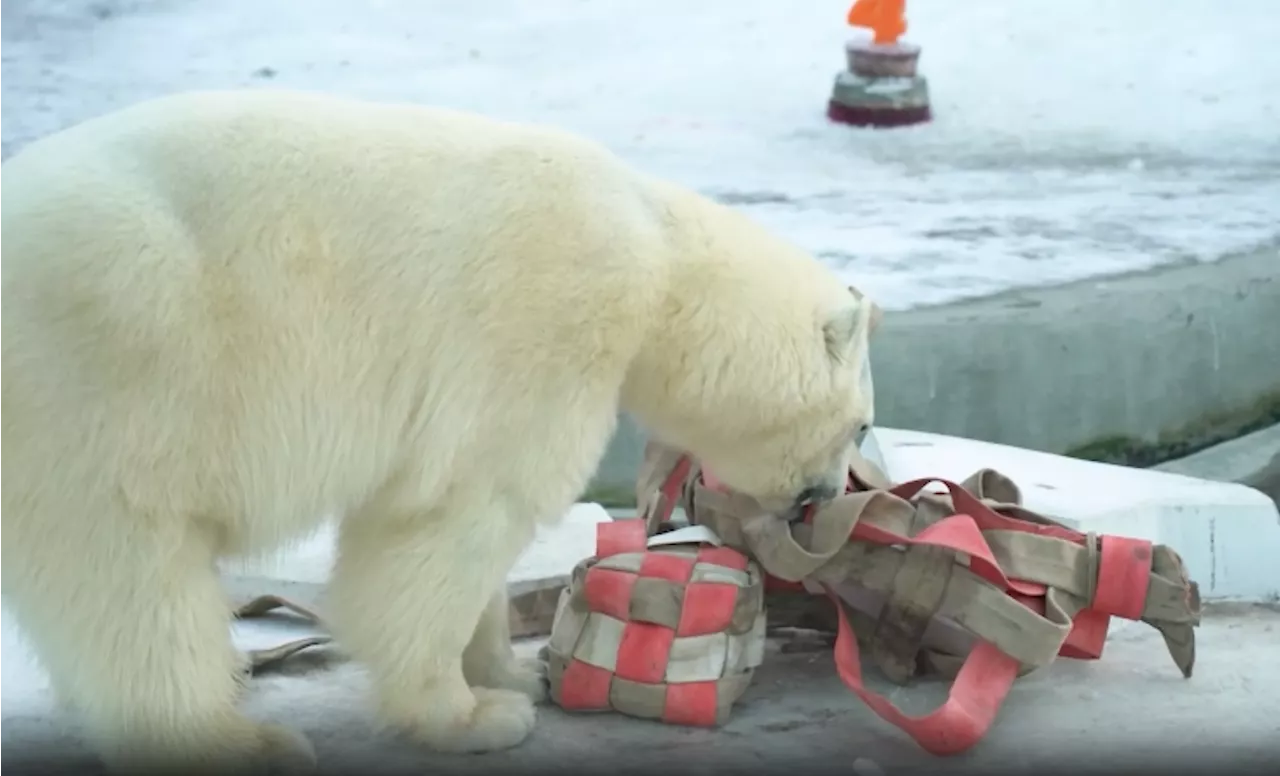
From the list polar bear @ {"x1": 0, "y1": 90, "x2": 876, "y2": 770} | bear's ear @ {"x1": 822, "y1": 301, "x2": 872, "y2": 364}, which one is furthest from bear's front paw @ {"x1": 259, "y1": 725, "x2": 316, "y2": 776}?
bear's ear @ {"x1": 822, "y1": 301, "x2": 872, "y2": 364}

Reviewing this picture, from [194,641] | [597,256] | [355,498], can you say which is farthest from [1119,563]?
[194,641]

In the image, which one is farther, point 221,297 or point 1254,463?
point 1254,463

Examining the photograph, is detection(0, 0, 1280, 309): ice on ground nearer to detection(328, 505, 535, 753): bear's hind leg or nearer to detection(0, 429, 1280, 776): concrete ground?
detection(0, 429, 1280, 776): concrete ground

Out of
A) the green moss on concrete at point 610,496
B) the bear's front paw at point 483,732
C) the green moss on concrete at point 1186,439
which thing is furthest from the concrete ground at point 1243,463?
the bear's front paw at point 483,732

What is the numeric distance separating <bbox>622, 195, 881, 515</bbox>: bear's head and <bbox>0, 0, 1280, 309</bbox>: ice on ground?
143 centimetres

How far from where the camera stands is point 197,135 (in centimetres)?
154

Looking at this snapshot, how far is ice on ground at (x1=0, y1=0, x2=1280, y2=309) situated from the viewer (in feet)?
11.1

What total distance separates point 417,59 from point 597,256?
212cm

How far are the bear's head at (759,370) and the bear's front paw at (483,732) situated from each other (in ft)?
1.37

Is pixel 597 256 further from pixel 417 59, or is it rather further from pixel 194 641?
pixel 417 59

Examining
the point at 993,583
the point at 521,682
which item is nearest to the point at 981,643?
the point at 993,583

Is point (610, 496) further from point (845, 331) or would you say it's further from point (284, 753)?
point (284, 753)

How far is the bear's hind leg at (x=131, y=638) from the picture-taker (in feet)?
4.87

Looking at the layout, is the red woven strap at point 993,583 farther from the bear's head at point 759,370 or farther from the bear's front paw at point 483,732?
the bear's front paw at point 483,732
